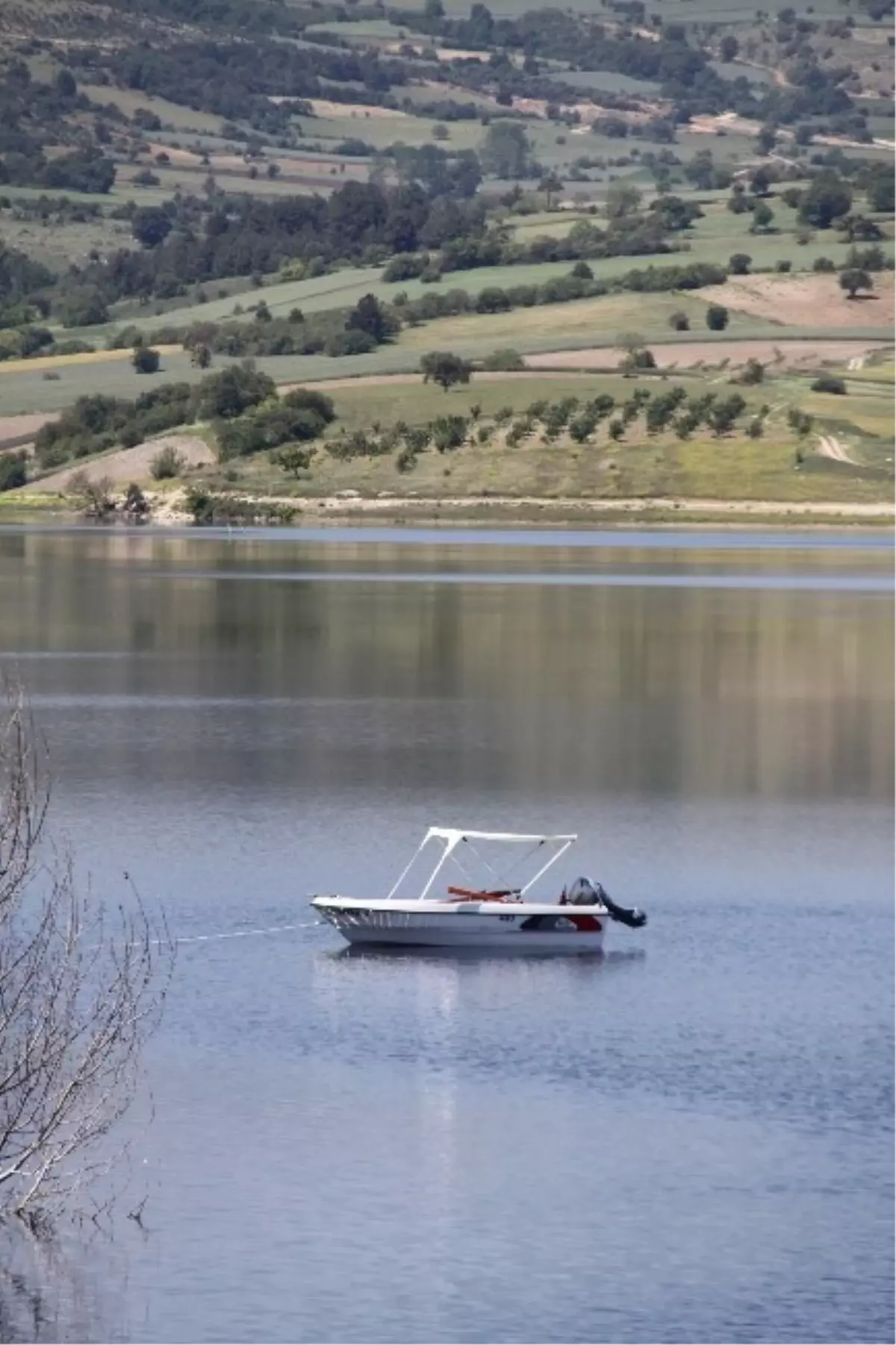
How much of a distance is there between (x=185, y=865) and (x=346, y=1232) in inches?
693

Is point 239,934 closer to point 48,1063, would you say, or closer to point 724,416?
point 48,1063

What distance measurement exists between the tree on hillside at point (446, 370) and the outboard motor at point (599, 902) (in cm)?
12694

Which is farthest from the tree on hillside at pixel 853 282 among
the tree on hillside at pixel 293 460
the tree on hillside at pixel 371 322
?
the tree on hillside at pixel 293 460

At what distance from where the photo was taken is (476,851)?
147 feet

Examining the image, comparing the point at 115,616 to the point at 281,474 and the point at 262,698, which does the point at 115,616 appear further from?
the point at 281,474

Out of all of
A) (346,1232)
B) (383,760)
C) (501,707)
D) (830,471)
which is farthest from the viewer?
(830,471)

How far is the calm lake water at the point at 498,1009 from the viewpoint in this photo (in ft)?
80.6

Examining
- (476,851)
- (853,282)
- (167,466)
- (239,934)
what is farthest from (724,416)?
(239,934)

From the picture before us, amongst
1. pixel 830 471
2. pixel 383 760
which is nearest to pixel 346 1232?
pixel 383 760

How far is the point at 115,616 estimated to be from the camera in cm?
8662

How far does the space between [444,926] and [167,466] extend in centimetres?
12252

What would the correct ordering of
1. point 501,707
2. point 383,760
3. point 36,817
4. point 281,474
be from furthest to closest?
point 281,474, point 501,707, point 383,760, point 36,817

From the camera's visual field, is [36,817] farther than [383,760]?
No

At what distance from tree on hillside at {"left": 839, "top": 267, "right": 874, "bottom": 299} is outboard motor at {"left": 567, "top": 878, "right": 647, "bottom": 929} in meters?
155
